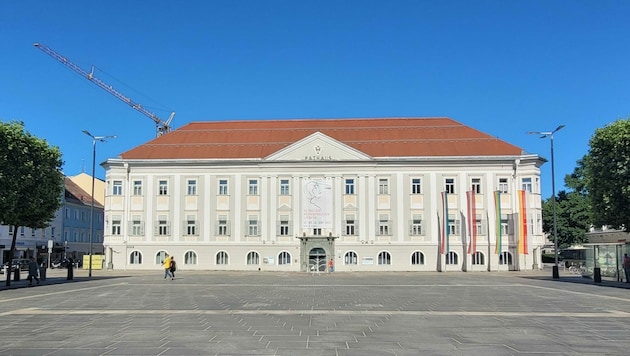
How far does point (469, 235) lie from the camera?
2189 inches

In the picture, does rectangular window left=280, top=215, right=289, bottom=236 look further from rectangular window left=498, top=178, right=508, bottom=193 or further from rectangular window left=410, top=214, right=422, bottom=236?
rectangular window left=498, top=178, right=508, bottom=193

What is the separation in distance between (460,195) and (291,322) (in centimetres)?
4434

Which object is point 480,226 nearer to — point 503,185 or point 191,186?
point 503,185

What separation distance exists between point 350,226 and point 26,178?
33.6 m

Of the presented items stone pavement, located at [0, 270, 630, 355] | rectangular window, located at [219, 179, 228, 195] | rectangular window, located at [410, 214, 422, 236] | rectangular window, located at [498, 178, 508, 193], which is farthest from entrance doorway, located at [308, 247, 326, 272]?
stone pavement, located at [0, 270, 630, 355]

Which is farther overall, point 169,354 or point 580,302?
point 580,302

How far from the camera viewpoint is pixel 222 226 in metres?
57.9

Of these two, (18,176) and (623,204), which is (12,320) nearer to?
(18,176)

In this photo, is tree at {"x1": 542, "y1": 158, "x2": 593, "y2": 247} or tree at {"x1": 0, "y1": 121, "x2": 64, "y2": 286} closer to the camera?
tree at {"x1": 0, "y1": 121, "x2": 64, "y2": 286}

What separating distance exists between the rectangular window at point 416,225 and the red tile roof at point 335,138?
6791 mm

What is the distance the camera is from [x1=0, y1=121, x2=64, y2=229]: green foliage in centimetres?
2988

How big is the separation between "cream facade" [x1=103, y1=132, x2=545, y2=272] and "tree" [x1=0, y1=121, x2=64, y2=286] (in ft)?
79.9

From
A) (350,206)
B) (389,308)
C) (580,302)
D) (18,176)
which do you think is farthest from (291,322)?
(350,206)

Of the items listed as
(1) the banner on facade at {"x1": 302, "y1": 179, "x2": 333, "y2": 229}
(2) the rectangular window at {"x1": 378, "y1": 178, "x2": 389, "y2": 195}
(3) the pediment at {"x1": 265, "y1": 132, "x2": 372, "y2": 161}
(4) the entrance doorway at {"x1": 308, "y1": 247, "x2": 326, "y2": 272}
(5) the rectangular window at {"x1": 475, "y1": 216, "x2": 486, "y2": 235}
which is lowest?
(4) the entrance doorway at {"x1": 308, "y1": 247, "x2": 326, "y2": 272}
